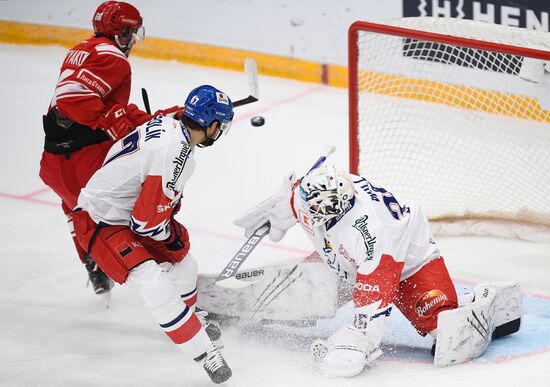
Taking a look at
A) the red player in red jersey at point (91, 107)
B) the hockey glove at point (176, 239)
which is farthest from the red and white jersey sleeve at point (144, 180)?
the red player in red jersey at point (91, 107)

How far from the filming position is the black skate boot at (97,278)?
14.5 feet

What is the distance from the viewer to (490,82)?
5.46m

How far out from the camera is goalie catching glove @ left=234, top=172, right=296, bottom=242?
13.4 feet

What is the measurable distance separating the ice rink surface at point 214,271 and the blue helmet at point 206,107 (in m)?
0.90

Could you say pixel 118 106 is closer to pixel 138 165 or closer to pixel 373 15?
pixel 138 165

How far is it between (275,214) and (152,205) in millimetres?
632

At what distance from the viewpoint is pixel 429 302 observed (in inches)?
151

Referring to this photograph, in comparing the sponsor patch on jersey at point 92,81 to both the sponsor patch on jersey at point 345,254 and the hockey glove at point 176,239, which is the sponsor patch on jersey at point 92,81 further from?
the sponsor patch on jersey at point 345,254

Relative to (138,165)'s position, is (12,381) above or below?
below

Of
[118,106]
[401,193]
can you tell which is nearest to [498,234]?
[401,193]

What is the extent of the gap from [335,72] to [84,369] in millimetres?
3521

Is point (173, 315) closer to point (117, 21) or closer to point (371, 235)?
point (371, 235)

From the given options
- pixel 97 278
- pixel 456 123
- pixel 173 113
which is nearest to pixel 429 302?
pixel 173 113

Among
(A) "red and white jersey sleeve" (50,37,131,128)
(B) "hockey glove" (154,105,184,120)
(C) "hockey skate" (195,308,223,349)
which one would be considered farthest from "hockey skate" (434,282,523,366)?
(A) "red and white jersey sleeve" (50,37,131,128)
